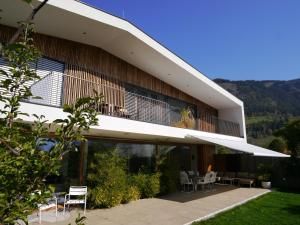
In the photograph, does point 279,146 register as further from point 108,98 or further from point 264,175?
point 108,98

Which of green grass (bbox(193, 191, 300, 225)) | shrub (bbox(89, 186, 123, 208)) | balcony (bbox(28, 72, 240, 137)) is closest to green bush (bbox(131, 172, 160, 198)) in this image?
shrub (bbox(89, 186, 123, 208))

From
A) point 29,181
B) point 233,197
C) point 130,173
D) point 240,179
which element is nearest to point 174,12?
point 130,173

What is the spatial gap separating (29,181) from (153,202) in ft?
40.3

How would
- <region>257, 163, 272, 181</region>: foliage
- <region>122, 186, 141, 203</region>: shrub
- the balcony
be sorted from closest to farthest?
the balcony, <region>122, 186, 141, 203</region>: shrub, <region>257, 163, 272, 181</region>: foliage

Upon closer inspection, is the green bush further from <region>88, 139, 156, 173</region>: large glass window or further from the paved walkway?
<region>88, 139, 156, 173</region>: large glass window

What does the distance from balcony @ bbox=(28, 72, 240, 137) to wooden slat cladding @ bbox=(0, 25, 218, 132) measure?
67mm

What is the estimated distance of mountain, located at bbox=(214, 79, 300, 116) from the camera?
12069 cm

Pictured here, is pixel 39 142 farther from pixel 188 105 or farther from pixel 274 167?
pixel 274 167

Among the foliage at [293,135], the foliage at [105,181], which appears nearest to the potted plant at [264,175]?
the foliage at [293,135]

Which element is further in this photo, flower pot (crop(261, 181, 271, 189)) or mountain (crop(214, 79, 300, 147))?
mountain (crop(214, 79, 300, 147))

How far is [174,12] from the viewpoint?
12.2m

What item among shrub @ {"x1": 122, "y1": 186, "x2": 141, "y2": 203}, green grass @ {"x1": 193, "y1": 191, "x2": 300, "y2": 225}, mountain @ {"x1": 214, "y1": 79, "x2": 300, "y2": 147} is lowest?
green grass @ {"x1": 193, "y1": 191, "x2": 300, "y2": 225}

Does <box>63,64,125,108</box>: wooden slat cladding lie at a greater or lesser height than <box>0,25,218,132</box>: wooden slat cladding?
lesser

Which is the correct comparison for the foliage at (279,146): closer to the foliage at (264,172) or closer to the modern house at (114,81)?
the foliage at (264,172)
